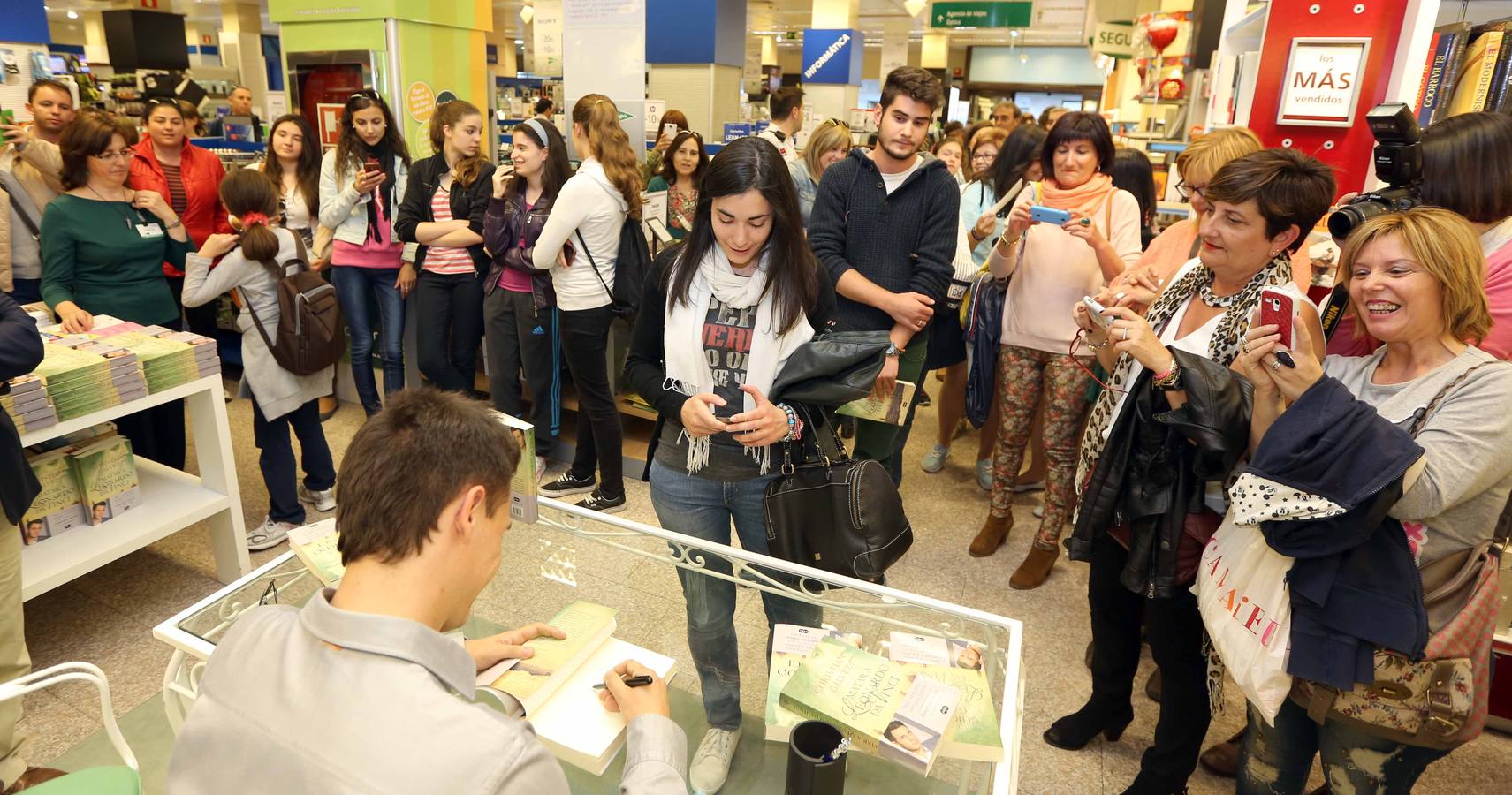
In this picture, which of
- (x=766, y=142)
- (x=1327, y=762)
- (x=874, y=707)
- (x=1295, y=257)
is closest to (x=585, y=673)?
(x=874, y=707)

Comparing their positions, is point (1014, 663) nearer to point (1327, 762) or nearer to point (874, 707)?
point (874, 707)

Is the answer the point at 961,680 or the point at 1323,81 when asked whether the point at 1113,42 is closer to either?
the point at 1323,81

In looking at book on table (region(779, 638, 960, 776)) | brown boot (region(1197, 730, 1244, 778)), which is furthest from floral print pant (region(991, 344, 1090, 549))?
book on table (region(779, 638, 960, 776))

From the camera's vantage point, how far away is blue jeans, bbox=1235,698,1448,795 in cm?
157

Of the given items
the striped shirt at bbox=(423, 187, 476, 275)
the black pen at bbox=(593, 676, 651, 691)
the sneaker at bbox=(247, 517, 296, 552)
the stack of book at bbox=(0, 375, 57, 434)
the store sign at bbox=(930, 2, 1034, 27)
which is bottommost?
the sneaker at bbox=(247, 517, 296, 552)

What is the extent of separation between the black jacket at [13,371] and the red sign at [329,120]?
11.3ft

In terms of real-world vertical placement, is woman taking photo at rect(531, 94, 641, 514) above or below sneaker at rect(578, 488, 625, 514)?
above

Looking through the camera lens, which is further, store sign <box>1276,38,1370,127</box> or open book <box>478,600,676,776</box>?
store sign <box>1276,38,1370,127</box>

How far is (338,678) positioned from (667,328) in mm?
1154

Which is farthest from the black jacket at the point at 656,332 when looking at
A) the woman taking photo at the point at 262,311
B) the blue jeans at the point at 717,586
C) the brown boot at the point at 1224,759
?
the woman taking photo at the point at 262,311

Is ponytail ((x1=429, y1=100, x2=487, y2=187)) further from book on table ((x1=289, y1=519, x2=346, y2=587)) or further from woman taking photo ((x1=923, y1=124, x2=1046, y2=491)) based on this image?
book on table ((x1=289, y1=519, x2=346, y2=587))

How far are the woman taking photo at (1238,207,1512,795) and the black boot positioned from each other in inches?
28.2

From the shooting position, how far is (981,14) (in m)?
12.5

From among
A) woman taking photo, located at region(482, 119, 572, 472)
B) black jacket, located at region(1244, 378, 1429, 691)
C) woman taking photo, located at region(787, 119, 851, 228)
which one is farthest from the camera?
woman taking photo, located at region(787, 119, 851, 228)
